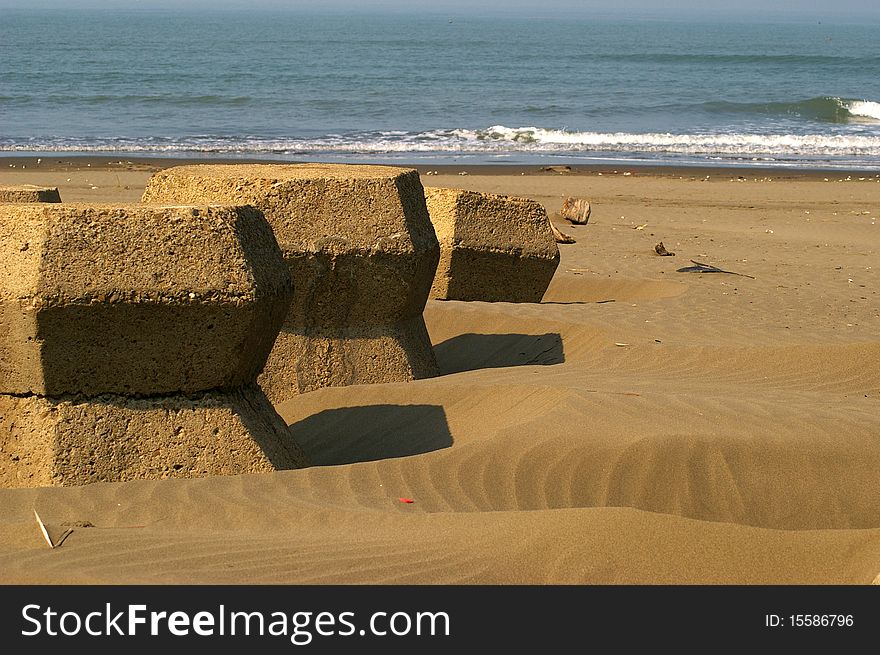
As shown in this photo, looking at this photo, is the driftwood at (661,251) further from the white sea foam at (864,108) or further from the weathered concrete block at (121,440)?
the white sea foam at (864,108)

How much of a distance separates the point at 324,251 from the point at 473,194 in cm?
232

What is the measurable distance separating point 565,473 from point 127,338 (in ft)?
5.57

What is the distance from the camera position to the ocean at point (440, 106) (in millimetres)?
25266

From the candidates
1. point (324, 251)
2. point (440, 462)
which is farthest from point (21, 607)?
point (324, 251)

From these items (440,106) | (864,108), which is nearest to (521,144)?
(440,106)

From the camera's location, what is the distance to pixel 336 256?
6.12 m

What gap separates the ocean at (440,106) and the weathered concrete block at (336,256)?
16332mm

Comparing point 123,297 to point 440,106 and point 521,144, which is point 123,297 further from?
point 440,106

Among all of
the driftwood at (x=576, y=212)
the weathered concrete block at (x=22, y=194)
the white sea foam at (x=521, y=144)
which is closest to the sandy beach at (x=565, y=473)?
the weathered concrete block at (x=22, y=194)

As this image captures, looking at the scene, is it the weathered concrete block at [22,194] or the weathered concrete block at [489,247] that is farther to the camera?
the weathered concrete block at [489,247]

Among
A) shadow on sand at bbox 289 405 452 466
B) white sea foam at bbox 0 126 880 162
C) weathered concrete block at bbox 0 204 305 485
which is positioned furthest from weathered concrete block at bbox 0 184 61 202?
white sea foam at bbox 0 126 880 162

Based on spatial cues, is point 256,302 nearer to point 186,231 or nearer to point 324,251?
point 186,231

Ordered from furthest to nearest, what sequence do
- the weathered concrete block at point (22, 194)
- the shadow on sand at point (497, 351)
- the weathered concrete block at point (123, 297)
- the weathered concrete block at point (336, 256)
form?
1. the shadow on sand at point (497, 351)
2. the weathered concrete block at point (22, 194)
3. the weathered concrete block at point (336, 256)
4. the weathered concrete block at point (123, 297)

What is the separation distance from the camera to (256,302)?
4488 mm
